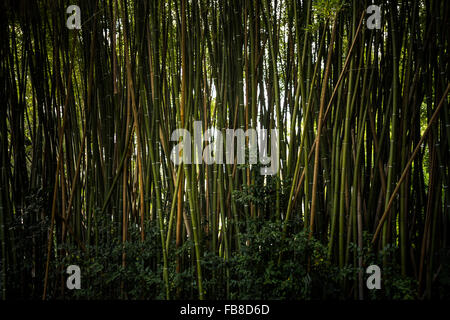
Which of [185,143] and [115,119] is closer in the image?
[185,143]

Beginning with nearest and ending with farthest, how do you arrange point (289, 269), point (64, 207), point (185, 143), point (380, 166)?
1. point (289, 269)
2. point (380, 166)
3. point (185, 143)
4. point (64, 207)

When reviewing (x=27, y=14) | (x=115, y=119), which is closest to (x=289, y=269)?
(x=115, y=119)

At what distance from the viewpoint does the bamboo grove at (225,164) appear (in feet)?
5.65

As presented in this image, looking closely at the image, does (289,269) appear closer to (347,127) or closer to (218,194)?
(218,194)

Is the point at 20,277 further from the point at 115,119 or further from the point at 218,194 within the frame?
the point at 218,194

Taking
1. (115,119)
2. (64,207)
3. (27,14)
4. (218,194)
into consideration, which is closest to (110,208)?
(64,207)

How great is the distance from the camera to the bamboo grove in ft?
5.65

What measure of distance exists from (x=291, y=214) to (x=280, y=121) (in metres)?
0.55

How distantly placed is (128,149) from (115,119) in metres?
0.24

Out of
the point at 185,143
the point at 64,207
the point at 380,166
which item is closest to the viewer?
the point at 380,166

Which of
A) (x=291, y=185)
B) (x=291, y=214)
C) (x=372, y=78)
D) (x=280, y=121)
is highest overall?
(x=372, y=78)

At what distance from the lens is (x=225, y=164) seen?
1965 mm

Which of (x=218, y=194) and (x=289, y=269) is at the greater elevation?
→ (x=218, y=194)

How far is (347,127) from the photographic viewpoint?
1.73 metres
